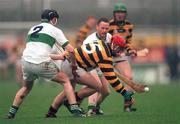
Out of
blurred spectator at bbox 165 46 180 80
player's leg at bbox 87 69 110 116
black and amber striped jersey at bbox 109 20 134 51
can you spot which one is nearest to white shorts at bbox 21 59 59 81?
player's leg at bbox 87 69 110 116

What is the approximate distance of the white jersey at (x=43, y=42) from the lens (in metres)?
13.5

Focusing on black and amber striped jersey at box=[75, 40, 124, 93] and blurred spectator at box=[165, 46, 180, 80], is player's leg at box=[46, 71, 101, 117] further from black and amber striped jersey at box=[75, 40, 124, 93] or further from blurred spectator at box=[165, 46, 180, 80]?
blurred spectator at box=[165, 46, 180, 80]

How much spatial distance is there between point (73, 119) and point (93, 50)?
137 cm

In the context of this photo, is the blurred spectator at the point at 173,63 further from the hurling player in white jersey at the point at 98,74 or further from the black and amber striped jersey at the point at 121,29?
the hurling player in white jersey at the point at 98,74

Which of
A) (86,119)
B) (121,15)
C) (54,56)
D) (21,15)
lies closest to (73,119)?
(86,119)

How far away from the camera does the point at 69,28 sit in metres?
36.8

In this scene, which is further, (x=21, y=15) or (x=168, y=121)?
(x=21, y=15)

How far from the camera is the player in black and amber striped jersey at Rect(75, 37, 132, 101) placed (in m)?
13.6

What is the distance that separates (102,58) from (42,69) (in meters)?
1.13

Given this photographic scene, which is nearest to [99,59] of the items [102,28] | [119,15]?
[102,28]

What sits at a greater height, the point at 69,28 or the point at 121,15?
the point at 121,15

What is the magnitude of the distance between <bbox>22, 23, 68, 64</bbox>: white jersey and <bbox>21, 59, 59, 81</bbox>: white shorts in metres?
0.08

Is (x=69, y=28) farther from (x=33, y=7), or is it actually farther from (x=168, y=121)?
(x=168, y=121)

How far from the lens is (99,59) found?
44.7 feet
